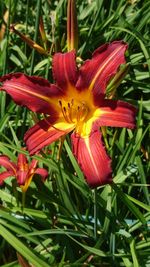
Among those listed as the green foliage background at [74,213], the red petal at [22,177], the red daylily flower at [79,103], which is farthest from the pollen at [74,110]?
the red petal at [22,177]

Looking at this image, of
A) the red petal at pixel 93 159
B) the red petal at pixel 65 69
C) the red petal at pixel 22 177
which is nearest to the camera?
the red petal at pixel 93 159

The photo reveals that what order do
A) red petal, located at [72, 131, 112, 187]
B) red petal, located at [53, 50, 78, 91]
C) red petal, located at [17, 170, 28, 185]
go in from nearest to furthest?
red petal, located at [72, 131, 112, 187] → red petal, located at [53, 50, 78, 91] → red petal, located at [17, 170, 28, 185]

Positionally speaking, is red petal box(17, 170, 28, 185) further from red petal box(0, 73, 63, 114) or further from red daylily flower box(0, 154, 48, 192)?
→ red petal box(0, 73, 63, 114)

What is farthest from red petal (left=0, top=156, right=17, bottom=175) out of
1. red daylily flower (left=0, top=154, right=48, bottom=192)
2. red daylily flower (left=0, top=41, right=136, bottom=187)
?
red daylily flower (left=0, top=41, right=136, bottom=187)

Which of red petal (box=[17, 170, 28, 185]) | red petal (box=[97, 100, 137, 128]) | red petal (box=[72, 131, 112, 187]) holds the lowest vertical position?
red petal (box=[17, 170, 28, 185])

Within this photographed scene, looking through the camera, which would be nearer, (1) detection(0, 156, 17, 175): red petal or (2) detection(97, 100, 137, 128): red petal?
(2) detection(97, 100, 137, 128): red petal

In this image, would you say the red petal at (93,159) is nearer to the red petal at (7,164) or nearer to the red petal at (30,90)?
the red petal at (30,90)

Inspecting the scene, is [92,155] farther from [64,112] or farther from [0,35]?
[0,35]
